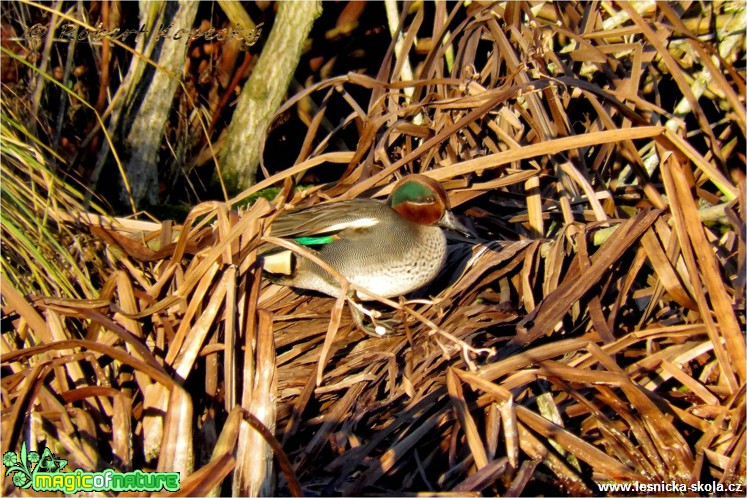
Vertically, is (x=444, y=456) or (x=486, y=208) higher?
(x=486, y=208)

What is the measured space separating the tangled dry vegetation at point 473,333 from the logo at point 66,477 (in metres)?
0.06

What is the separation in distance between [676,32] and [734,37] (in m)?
0.50

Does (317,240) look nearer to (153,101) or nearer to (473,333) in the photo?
(473,333)

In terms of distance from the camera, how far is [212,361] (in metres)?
2.78

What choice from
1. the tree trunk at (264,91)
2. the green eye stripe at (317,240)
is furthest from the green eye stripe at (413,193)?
the tree trunk at (264,91)

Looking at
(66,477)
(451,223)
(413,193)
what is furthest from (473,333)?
(66,477)

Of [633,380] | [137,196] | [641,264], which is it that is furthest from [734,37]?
[137,196]

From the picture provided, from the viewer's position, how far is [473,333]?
10.4ft

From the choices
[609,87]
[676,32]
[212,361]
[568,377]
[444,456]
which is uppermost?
[676,32]

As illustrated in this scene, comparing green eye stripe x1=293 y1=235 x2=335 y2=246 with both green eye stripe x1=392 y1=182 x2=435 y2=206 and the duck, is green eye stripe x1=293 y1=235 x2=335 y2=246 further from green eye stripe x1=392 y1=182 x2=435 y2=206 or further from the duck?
green eye stripe x1=392 y1=182 x2=435 y2=206

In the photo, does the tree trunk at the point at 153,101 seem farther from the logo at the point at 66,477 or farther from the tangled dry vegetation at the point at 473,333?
the logo at the point at 66,477

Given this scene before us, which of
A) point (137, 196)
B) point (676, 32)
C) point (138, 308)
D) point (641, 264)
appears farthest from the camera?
point (137, 196)

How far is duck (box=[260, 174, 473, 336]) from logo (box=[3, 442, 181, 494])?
44.2 inches

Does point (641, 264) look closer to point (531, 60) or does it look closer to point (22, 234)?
point (531, 60)
